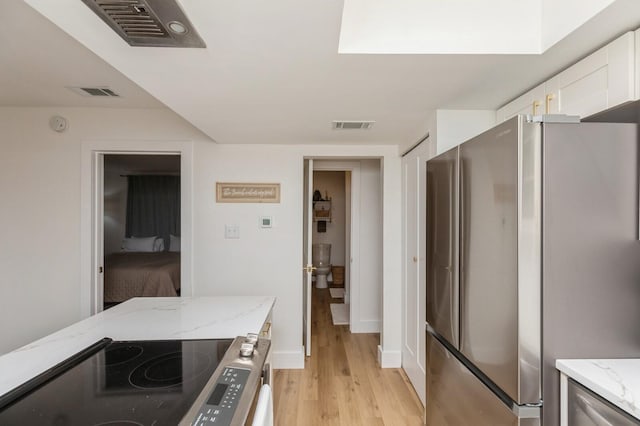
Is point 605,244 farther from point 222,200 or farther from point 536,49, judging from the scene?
point 222,200

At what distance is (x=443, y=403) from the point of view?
1574 mm

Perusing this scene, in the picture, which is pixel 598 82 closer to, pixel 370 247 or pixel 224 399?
pixel 224 399

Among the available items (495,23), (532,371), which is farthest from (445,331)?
(495,23)

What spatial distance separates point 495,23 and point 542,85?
47cm

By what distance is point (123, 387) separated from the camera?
96cm

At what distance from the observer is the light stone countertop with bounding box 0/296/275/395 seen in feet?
3.55

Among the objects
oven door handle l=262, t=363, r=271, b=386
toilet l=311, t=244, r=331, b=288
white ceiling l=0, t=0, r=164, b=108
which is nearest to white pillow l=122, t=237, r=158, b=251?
toilet l=311, t=244, r=331, b=288

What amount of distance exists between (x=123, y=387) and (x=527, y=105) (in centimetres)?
220

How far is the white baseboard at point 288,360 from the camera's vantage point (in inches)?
112

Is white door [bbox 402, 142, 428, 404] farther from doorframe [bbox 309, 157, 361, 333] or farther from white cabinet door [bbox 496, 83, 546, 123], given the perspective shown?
doorframe [bbox 309, 157, 361, 333]

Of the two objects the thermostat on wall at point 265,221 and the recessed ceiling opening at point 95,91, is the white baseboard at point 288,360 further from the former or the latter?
the recessed ceiling opening at point 95,91

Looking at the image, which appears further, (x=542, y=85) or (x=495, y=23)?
(x=542, y=85)

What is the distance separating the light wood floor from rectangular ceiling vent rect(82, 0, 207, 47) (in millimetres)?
2331

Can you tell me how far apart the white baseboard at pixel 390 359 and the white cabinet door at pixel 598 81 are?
2.37 m
